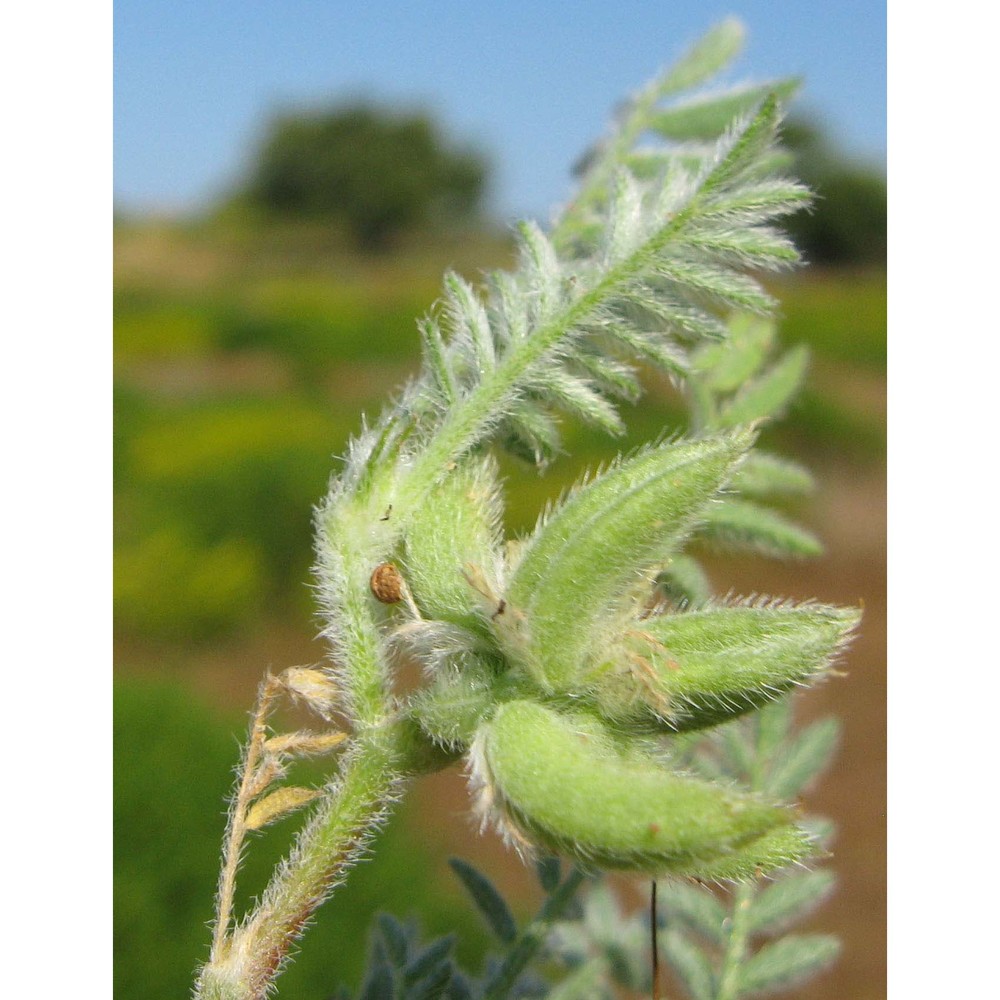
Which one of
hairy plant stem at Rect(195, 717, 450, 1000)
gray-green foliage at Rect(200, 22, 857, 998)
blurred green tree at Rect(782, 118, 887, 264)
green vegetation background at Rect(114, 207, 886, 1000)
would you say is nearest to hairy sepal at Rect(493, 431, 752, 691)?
gray-green foliage at Rect(200, 22, 857, 998)

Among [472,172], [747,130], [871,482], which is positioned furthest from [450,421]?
[472,172]

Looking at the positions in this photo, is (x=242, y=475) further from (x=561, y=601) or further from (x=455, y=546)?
(x=561, y=601)

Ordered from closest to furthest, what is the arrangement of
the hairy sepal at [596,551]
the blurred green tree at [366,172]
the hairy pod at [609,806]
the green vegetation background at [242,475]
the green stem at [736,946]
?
the hairy pod at [609,806] < the hairy sepal at [596,551] < the green stem at [736,946] < the green vegetation background at [242,475] < the blurred green tree at [366,172]

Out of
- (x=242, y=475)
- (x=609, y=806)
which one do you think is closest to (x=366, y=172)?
(x=242, y=475)

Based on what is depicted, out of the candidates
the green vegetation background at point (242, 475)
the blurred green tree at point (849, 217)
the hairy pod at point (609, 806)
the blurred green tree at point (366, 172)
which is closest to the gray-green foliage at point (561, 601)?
the hairy pod at point (609, 806)

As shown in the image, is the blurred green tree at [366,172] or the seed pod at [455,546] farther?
the blurred green tree at [366,172]

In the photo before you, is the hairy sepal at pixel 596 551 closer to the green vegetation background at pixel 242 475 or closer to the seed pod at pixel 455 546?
the seed pod at pixel 455 546
